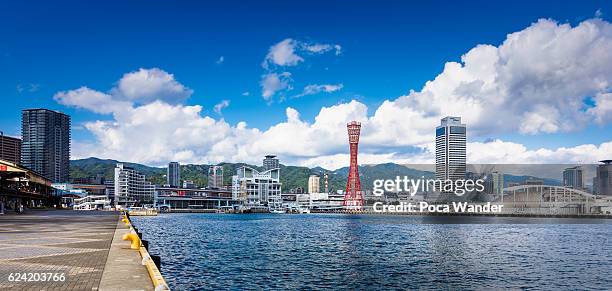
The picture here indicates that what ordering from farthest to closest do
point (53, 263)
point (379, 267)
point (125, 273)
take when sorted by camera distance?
point (379, 267) < point (53, 263) < point (125, 273)

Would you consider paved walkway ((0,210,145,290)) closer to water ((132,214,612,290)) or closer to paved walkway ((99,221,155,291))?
paved walkway ((99,221,155,291))

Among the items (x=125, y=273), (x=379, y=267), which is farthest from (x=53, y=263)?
(x=379, y=267)

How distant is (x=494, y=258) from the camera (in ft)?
160

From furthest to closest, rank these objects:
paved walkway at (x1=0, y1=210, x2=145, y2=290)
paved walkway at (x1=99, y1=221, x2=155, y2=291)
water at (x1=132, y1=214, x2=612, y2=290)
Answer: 1. water at (x1=132, y1=214, x2=612, y2=290)
2. paved walkway at (x1=0, y1=210, x2=145, y2=290)
3. paved walkway at (x1=99, y1=221, x2=155, y2=291)

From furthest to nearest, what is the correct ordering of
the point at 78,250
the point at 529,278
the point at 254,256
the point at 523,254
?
the point at 523,254
the point at 254,256
the point at 529,278
the point at 78,250

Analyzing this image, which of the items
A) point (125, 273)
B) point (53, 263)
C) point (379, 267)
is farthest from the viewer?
point (379, 267)

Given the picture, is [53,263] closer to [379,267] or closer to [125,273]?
[125,273]

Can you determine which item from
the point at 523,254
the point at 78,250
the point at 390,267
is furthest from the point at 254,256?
the point at 523,254

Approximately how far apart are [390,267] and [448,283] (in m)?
8.28

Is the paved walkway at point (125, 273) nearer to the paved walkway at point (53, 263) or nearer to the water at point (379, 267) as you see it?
the paved walkway at point (53, 263)

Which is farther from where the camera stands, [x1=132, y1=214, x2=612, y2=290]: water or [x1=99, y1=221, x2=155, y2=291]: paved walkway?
[x1=132, y1=214, x2=612, y2=290]: water

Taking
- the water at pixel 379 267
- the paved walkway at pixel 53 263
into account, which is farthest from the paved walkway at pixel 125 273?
the water at pixel 379 267

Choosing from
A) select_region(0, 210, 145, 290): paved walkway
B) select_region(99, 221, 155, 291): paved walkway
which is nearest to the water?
select_region(0, 210, 145, 290): paved walkway

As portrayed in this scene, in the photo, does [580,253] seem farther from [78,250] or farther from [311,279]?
[78,250]
